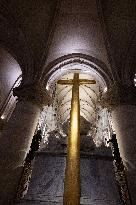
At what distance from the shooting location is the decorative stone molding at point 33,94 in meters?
7.54

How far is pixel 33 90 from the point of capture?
301 inches

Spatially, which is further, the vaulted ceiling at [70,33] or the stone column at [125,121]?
the vaulted ceiling at [70,33]

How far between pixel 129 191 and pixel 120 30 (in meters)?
6.55

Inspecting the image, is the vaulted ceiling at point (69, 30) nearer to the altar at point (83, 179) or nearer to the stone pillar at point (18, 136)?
the stone pillar at point (18, 136)

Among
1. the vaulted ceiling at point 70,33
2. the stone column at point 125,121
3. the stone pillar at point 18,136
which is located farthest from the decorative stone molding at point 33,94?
the stone column at point 125,121

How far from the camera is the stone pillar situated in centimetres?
551

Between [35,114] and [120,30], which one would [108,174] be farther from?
[120,30]

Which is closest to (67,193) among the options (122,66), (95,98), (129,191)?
(129,191)

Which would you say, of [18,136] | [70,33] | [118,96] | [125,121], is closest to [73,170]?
[18,136]

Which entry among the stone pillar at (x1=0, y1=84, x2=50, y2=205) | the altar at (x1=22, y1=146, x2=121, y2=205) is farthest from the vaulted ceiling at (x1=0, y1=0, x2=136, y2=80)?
the altar at (x1=22, y1=146, x2=121, y2=205)

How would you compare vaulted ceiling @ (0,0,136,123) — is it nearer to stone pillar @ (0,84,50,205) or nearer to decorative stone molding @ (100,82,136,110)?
decorative stone molding @ (100,82,136,110)

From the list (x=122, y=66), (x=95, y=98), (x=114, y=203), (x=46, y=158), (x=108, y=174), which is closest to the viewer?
(x=114, y=203)

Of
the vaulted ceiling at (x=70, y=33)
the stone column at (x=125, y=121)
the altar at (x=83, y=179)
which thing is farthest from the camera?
the vaulted ceiling at (x=70, y=33)

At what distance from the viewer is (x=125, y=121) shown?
22.9 feet
